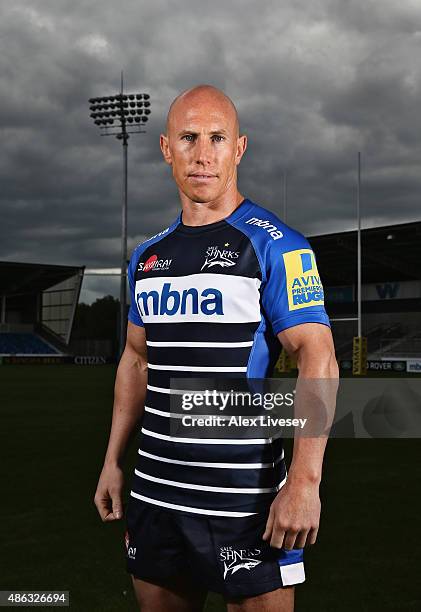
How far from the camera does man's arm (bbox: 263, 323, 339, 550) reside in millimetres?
1995

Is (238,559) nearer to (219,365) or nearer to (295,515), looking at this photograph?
(295,515)

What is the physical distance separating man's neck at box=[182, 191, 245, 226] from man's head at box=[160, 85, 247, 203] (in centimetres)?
3

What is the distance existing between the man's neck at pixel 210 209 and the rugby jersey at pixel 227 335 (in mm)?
52

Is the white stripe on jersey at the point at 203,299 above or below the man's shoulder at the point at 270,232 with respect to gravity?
below

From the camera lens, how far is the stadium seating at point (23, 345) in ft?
175

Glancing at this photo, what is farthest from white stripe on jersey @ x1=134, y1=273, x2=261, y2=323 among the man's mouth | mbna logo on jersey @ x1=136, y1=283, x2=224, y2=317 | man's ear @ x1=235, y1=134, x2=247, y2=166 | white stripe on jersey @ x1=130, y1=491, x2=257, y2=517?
white stripe on jersey @ x1=130, y1=491, x2=257, y2=517

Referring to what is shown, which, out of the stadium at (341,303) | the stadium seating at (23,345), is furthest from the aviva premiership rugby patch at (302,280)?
the stadium seating at (23,345)

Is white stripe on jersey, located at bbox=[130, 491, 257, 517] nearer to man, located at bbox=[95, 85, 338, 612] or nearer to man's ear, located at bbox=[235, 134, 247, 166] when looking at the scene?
man, located at bbox=[95, 85, 338, 612]

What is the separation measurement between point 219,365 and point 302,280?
372mm

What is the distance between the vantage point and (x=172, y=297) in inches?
91.6

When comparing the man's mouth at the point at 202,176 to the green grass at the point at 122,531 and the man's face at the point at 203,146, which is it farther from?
the green grass at the point at 122,531

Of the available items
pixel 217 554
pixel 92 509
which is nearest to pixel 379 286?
pixel 92 509

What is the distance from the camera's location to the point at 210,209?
239cm

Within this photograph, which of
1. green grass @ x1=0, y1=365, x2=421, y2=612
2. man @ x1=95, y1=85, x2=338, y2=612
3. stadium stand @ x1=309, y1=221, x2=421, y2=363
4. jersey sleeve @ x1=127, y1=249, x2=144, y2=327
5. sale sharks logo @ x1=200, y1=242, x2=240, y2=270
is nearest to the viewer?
man @ x1=95, y1=85, x2=338, y2=612
